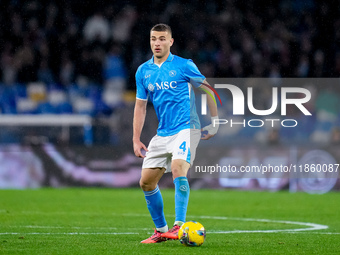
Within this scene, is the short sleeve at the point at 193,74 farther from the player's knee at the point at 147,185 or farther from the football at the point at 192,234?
the football at the point at 192,234

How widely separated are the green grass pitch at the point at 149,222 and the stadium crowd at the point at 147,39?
546cm

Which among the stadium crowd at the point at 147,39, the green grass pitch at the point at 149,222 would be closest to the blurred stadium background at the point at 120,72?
the stadium crowd at the point at 147,39

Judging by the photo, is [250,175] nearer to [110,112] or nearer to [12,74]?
[110,112]

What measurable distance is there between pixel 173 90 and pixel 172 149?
0.60 meters

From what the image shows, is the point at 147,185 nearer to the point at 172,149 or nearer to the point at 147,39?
the point at 172,149

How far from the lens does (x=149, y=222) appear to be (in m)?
9.59

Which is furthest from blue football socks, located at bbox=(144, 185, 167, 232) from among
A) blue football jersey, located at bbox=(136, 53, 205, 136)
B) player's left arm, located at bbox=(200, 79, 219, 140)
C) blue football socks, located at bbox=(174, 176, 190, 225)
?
player's left arm, located at bbox=(200, 79, 219, 140)

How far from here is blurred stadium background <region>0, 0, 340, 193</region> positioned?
16.2 metres

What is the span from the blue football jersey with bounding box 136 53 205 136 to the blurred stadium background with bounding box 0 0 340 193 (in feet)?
29.4

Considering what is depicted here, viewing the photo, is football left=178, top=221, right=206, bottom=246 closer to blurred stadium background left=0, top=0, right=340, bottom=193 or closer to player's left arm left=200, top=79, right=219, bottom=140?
player's left arm left=200, top=79, right=219, bottom=140

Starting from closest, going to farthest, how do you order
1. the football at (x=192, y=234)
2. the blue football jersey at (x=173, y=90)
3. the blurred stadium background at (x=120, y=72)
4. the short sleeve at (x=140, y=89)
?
Answer: the football at (x=192, y=234)
the blue football jersey at (x=173, y=90)
the short sleeve at (x=140, y=89)
the blurred stadium background at (x=120, y=72)

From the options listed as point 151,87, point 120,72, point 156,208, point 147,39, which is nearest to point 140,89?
point 151,87

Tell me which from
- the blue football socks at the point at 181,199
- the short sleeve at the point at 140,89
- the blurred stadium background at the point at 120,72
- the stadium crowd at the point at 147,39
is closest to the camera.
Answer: the blue football socks at the point at 181,199

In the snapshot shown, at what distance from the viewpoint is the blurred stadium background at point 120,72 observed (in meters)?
16.2
